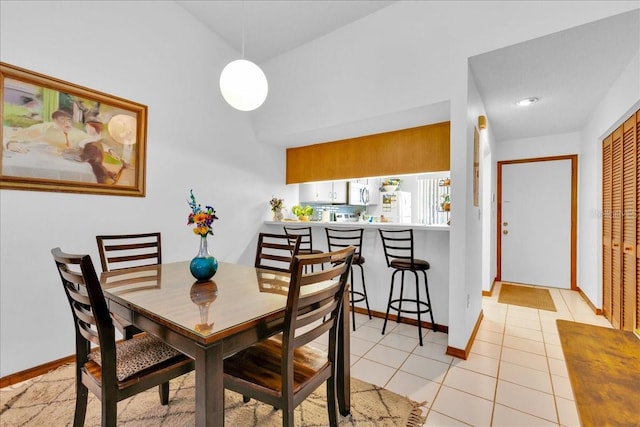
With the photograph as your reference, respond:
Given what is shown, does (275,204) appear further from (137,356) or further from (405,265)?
(137,356)

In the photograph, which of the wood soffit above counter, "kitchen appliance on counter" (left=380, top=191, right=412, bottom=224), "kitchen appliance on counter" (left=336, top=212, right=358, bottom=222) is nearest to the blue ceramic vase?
the wood soffit above counter

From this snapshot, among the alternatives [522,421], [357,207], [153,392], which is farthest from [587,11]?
[357,207]

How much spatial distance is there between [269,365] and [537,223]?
505cm

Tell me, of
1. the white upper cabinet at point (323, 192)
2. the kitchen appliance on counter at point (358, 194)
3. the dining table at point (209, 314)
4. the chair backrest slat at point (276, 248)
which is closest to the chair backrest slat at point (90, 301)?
the dining table at point (209, 314)

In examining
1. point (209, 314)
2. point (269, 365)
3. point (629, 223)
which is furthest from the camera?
point (629, 223)

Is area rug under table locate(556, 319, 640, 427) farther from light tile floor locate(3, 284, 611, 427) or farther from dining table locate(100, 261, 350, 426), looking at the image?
dining table locate(100, 261, 350, 426)

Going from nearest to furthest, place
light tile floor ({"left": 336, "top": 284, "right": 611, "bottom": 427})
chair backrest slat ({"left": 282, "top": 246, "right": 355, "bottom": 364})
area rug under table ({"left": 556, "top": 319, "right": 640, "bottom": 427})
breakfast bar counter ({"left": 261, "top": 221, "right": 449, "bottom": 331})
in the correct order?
1. area rug under table ({"left": 556, "top": 319, "right": 640, "bottom": 427})
2. chair backrest slat ({"left": 282, "top": 246, "right": 355, "bottom": 364})
3. light tile floor ({"left": 336, "top": 284, "right": 611, "bottom": 427})
4. breakfast bar counter ({"left": 261, "top": 221, "right": 449, "bottom": 331})

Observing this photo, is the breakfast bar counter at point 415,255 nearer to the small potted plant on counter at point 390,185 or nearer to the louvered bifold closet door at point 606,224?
the louvered bifold closet door at point 606,224

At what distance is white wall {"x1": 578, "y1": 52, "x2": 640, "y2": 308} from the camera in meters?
2.40

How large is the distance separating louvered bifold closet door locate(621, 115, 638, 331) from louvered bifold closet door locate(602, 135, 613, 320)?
0.45 meters

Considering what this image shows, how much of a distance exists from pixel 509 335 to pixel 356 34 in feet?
11.0

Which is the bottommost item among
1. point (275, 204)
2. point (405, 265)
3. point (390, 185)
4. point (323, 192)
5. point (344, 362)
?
point (344, 362)

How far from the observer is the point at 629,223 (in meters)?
2.56

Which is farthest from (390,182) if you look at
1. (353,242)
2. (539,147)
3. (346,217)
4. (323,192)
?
(353,242)
